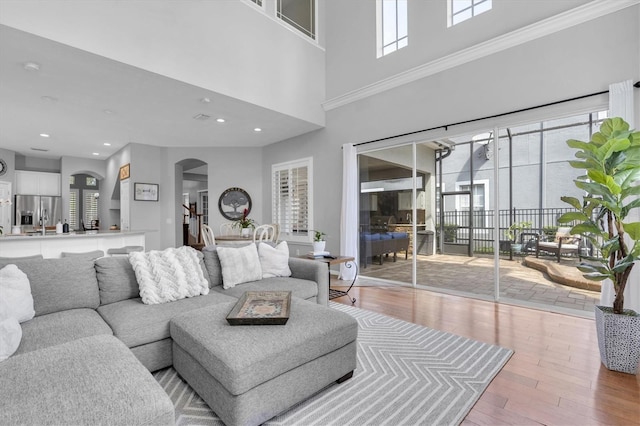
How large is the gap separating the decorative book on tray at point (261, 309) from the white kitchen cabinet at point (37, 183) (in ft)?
Result: 30.2

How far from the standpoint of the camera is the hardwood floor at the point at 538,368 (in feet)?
5.69

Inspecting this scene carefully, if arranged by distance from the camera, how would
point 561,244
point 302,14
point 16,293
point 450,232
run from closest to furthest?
point 16,293 → point 561,244 → point 450,232 → point 302,14

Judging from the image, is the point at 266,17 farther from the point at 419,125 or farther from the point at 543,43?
the point at 543,43

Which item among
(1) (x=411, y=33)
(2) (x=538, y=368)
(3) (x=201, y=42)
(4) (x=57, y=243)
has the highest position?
(1) (x=411, y=33)

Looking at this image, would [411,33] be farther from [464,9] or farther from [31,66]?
[31,66]

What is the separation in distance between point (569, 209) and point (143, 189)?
25.0 ft

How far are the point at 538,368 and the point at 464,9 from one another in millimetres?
4424

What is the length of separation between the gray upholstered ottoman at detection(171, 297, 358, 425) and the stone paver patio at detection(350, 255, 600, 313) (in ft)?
9.48

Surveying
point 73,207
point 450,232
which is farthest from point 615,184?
point 73,207

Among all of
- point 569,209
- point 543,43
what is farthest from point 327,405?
point 543,43

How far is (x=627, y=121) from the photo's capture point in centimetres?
294

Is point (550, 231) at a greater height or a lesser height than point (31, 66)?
lesser

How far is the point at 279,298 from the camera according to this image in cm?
222

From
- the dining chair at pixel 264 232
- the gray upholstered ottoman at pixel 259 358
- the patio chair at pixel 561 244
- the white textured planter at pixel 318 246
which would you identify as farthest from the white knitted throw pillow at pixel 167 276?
the patio chair at pixel 561 244
